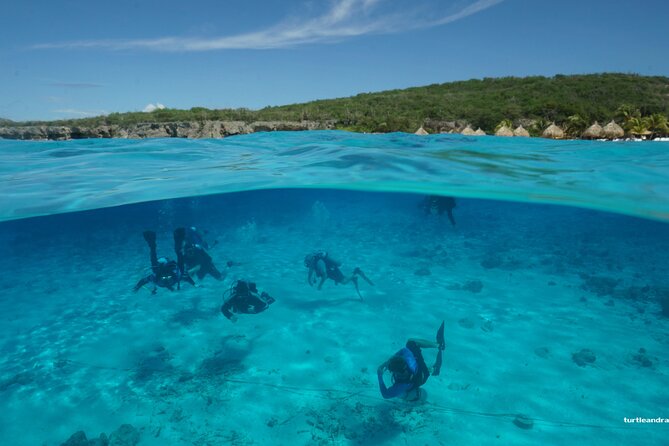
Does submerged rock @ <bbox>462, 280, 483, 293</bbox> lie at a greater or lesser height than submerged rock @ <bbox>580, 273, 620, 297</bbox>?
greater

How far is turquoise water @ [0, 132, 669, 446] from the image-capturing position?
6301mm

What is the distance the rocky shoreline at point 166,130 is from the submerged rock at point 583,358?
39740 millimetres

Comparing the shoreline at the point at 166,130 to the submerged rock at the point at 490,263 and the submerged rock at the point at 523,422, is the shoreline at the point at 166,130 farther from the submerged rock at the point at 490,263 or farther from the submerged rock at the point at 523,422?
the submerged rock at the point at 523,422

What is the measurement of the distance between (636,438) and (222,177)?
13585 millimetres

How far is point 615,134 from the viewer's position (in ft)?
103

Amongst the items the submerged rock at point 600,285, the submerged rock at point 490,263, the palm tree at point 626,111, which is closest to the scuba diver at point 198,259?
the submerged rock at point 490,263

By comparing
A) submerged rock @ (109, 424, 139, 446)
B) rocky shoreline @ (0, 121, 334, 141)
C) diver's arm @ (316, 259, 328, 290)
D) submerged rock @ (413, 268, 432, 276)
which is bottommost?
submerged rock @ (413, 268, 432, 276)

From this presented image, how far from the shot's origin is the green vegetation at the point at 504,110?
158 ft

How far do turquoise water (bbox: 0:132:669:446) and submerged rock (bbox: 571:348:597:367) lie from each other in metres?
0.10

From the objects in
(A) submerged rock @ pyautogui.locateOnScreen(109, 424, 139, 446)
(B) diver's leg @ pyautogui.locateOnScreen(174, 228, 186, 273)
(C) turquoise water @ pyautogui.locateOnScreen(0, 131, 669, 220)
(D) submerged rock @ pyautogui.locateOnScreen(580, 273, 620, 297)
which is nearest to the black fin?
(B) diver's leg @ pyautogui.locateOnScreen(174, 228, 186, 273)

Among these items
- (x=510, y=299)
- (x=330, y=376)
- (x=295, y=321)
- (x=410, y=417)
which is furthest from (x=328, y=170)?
(x=410, y=417)

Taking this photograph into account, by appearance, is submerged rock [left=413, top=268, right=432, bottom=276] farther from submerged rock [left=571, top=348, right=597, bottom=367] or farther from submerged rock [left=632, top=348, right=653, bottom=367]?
submerged rock [left=632, top=348, right=653, bottom=367]

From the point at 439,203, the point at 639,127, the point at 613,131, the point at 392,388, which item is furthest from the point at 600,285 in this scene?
the point at 639,127

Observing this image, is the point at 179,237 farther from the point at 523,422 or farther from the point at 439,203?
the point at 439,203
